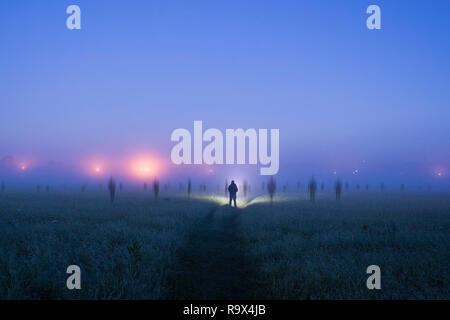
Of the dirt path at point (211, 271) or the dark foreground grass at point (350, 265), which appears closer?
the dark foreground grass at point (350, 265)

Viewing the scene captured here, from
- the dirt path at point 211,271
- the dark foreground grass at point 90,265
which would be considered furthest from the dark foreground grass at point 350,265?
the dark foreground grass at point 90,265

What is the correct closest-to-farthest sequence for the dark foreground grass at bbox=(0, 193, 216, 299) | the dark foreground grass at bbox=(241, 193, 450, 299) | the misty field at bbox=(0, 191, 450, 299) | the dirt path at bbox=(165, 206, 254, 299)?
1. the dark foreground grass at bbox=(0, 193, 216, 299)
2. the misty field at bbox=(0, 191, 450, 299)
3. the dark foreground grass at bbox=(241, 193, 450, 299)
4. the dirt path at bbox=(165, 206, 254, 299)

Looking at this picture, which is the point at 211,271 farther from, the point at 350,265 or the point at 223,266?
the point at 350,265

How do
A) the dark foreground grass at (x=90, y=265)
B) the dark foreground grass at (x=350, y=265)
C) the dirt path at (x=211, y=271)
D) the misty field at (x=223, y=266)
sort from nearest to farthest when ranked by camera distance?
1. the dark foreground grass at (x=90, y=265)
2. the misty field at (x=223, y=266)
3. the dark foreground grass at (x=350, y=265)
4. the dirt path at (x=211, y=271)

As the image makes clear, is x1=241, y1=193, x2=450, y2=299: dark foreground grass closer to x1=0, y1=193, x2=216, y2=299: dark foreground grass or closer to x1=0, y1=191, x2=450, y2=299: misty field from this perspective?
x1=0, y1=191, x2=450, y2=299: misty field

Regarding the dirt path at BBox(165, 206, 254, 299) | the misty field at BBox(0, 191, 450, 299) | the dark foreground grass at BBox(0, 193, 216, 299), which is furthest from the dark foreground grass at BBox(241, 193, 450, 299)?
the dark foreground grass at BBox(0, 193, 216, 299)

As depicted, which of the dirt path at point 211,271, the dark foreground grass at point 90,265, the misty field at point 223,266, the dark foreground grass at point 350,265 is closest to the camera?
the dark foreground grass at point 90,265

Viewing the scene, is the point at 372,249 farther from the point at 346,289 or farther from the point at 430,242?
the point at 346,289

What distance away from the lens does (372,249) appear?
1067cm

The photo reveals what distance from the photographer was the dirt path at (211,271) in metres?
6.96

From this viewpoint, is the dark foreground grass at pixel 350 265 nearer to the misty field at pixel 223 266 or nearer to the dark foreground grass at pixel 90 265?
the misty field at pixel 223 266

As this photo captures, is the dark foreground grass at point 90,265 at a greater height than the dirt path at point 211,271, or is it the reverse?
the dark foreground grass at point 90,265

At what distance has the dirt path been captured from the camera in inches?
274
